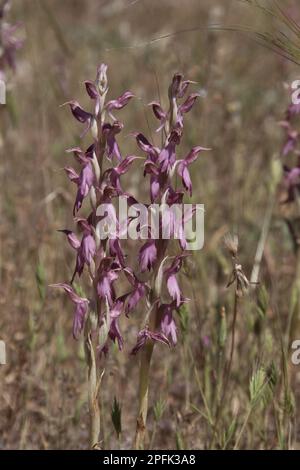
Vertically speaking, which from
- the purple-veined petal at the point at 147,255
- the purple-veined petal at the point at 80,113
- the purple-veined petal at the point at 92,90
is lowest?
the purple-veined petal at the point at 147,255

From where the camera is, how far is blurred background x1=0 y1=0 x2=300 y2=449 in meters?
2.81

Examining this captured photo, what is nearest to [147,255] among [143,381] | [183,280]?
[143,381]

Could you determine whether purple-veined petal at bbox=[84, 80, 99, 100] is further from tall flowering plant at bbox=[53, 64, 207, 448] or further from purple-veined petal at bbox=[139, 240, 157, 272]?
purple-veined petal at bbox=[139, 240, 157, 272]

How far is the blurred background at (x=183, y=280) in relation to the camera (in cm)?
281

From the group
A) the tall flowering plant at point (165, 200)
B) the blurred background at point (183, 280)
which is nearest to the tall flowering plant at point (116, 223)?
the tall flowering plant at point (165, 200)

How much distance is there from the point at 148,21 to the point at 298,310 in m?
6.11

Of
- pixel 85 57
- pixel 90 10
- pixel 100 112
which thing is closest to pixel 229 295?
pixel 100 112

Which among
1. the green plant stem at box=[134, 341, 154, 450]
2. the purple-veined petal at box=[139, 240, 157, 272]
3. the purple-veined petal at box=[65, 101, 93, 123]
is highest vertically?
the purple-veined petal at box=[65, 101, 93, 123]

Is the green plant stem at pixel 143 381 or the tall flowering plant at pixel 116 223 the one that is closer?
the tall flowering plant at pixel 116 223

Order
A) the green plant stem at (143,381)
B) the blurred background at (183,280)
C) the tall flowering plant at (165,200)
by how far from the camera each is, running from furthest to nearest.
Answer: the blurred background at (183,280), the green plant stem at (143,381), the tall flowering plant at (165,200)

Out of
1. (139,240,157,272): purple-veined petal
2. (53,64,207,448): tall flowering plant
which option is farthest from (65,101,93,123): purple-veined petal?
(139,240,157,272): purple-veined petal

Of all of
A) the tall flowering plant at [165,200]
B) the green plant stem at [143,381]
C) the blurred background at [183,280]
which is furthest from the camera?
the blurred background at [183,280]

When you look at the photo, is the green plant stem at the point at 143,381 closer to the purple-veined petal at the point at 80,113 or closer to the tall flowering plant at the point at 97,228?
the tall flowering plant at the point at 97,228
